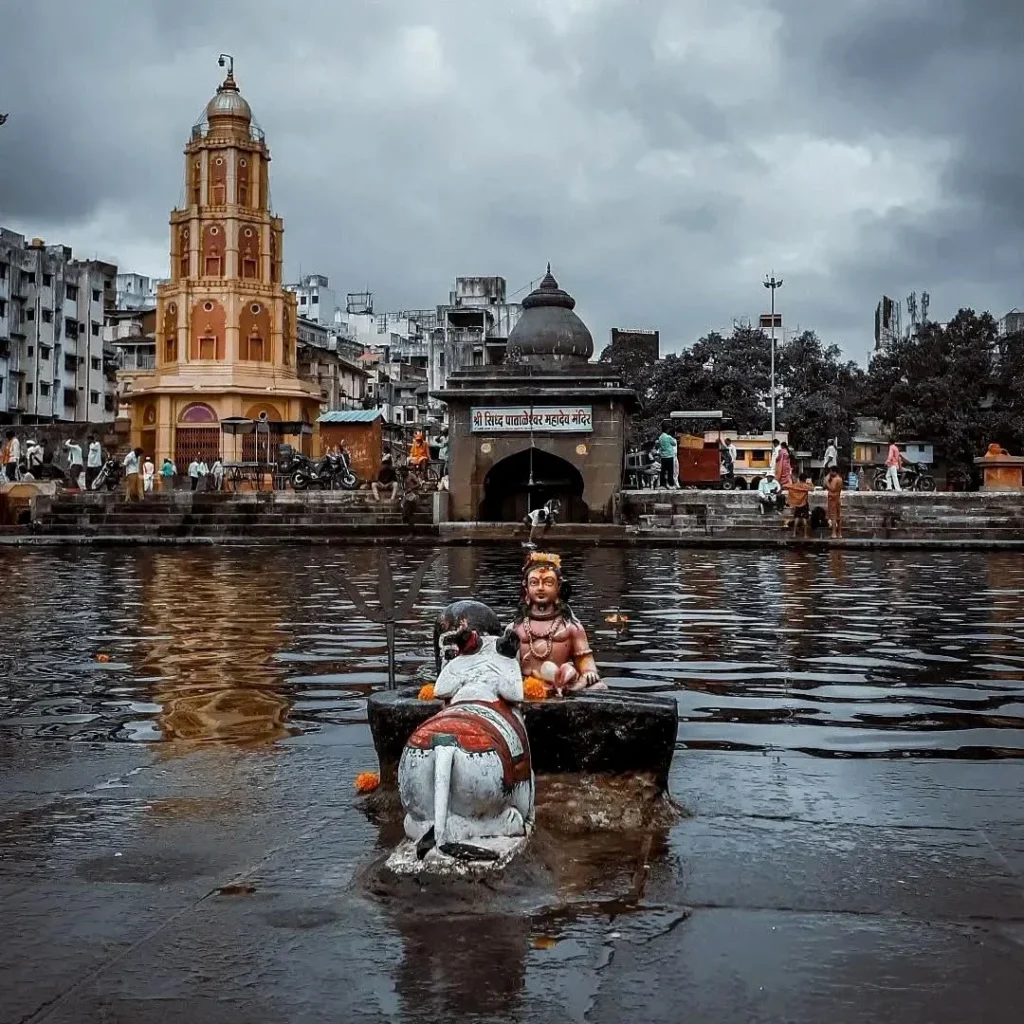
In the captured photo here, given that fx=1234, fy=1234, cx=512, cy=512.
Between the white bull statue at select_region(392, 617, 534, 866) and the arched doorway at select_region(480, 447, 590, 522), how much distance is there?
28.1 m

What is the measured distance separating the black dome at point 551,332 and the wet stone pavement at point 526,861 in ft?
80.6

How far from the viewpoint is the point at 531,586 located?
5172 mm

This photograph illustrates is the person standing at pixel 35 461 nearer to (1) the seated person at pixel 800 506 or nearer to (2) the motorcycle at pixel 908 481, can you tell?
(1) the seated person at pixel 800 506

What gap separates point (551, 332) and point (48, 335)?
36.3m

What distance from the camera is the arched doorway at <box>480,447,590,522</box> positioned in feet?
106

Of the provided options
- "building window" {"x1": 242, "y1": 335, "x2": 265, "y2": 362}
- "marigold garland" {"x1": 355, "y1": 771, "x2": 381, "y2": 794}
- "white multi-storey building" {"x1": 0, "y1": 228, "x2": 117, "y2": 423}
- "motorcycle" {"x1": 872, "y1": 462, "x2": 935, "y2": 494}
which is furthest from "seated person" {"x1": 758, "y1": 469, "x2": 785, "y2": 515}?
"white multi-storey building" {"x1": 0, "y1": 228, "x2": 117, "y2": 423}

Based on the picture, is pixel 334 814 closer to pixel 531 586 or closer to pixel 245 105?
pixel 531 586

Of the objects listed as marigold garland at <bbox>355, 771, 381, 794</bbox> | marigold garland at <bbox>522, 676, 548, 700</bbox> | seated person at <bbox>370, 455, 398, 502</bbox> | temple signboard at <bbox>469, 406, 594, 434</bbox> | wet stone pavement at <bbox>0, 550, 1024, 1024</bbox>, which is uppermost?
temple signboard at <bbox>469, 406, 594, 434</bbox>

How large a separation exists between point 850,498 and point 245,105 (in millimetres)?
36116

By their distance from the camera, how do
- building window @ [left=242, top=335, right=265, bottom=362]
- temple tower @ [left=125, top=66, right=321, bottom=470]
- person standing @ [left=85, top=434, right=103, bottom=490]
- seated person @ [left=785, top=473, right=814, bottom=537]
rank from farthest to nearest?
1. building window @ [left=242, top=335, right=265, bottom=362]
2. temple tower @ [left=125, top=66, right=321, bottom=470]
3. person standing @ [left=85, top=434, right=103, bottom=490]
4. seated person @ [left=785, top=473, right=814, bottom=537]

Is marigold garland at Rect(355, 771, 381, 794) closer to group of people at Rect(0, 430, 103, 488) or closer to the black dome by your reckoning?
the black dome

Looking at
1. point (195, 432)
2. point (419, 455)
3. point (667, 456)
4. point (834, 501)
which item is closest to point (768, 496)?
point (834, 501)

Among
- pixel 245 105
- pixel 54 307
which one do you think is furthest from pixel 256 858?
pixel 54 307

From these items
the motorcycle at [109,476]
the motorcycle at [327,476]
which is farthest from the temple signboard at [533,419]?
the motorcycle at [109,476]
